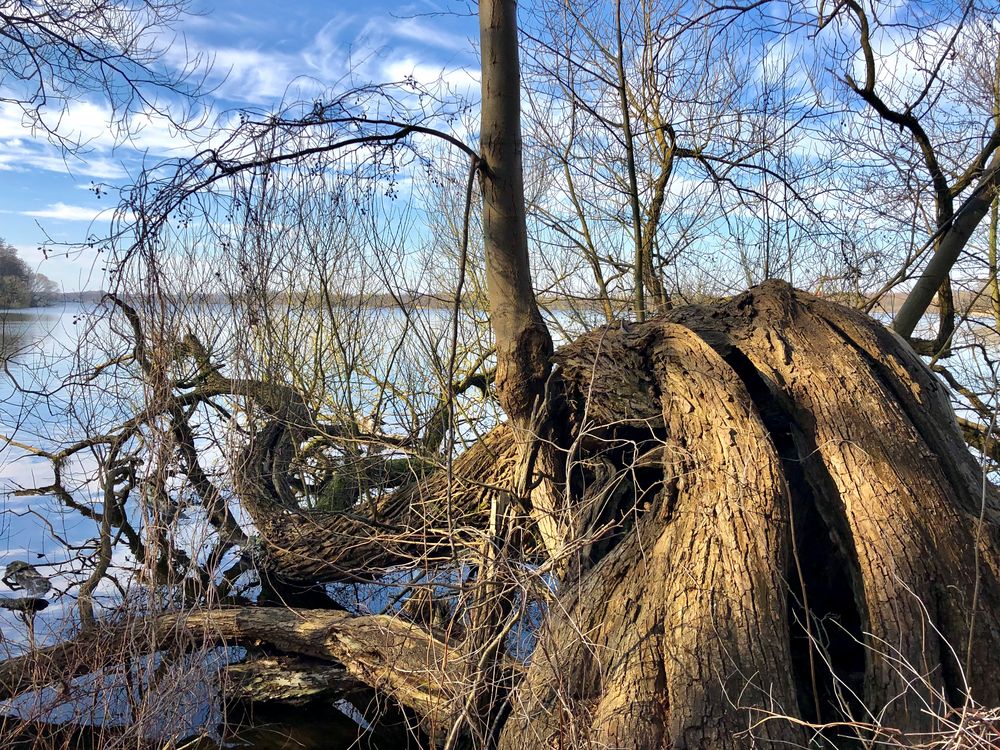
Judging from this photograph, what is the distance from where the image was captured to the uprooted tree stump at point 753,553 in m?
2.93

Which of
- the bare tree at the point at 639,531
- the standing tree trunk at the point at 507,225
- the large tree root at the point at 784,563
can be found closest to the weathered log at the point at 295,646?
the bare tree at the point at 639,531

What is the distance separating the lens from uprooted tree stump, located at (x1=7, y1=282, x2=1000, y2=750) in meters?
2.93

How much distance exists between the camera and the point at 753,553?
321 cm

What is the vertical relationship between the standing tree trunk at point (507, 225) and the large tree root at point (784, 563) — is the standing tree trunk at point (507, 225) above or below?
above

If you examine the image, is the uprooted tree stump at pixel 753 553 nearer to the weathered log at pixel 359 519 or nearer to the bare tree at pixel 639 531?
the bare tree at pixel 639 531

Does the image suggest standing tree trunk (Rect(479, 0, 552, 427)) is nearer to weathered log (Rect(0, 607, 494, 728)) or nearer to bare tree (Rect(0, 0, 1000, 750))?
bare tree (Rect(0, 0, 1000, 750))

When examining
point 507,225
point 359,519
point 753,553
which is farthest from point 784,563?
point 359,519

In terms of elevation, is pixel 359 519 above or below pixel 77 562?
above

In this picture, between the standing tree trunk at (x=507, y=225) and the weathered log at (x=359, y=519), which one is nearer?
the standing tree trunk at (x=507, y=225)

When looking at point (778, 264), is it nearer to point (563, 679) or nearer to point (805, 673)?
point (805, 673)

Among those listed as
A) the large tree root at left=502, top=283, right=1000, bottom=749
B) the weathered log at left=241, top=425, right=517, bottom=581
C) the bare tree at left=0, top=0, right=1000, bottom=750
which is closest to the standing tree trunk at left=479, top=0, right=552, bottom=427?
the bare tree at left=0, top=0, right=1000, bottom=750

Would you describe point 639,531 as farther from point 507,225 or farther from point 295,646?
point 295,646

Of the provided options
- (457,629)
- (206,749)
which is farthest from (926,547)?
(206,749)

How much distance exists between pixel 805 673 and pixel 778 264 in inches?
176
